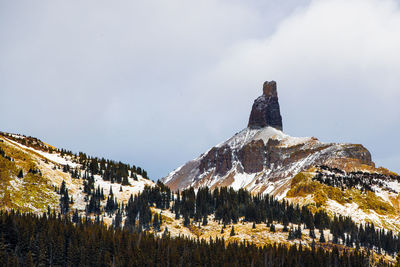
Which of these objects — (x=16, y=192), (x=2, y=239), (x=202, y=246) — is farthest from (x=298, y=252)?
(x=16, y=192)

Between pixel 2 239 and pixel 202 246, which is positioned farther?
pixel 202 246

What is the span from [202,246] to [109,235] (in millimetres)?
35331

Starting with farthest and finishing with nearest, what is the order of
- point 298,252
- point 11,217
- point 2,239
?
point 298,252 < point 11,217 < point 2,239

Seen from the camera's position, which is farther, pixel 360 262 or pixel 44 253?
pixel 360 262

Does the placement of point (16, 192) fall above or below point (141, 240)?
above

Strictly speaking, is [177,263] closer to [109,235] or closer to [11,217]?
[109,235]

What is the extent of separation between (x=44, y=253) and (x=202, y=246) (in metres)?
57.8

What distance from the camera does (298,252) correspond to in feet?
513

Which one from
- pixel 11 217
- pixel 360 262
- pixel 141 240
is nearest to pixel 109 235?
pixel 141 240

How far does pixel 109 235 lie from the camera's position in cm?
14212

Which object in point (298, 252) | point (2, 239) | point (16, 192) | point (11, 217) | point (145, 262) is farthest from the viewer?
point (16, 192)

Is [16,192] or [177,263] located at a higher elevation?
[16,192]

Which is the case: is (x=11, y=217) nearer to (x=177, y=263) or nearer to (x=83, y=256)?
(x=83, y=256)

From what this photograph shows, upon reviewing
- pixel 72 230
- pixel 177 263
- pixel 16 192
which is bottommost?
pixel 177 263
